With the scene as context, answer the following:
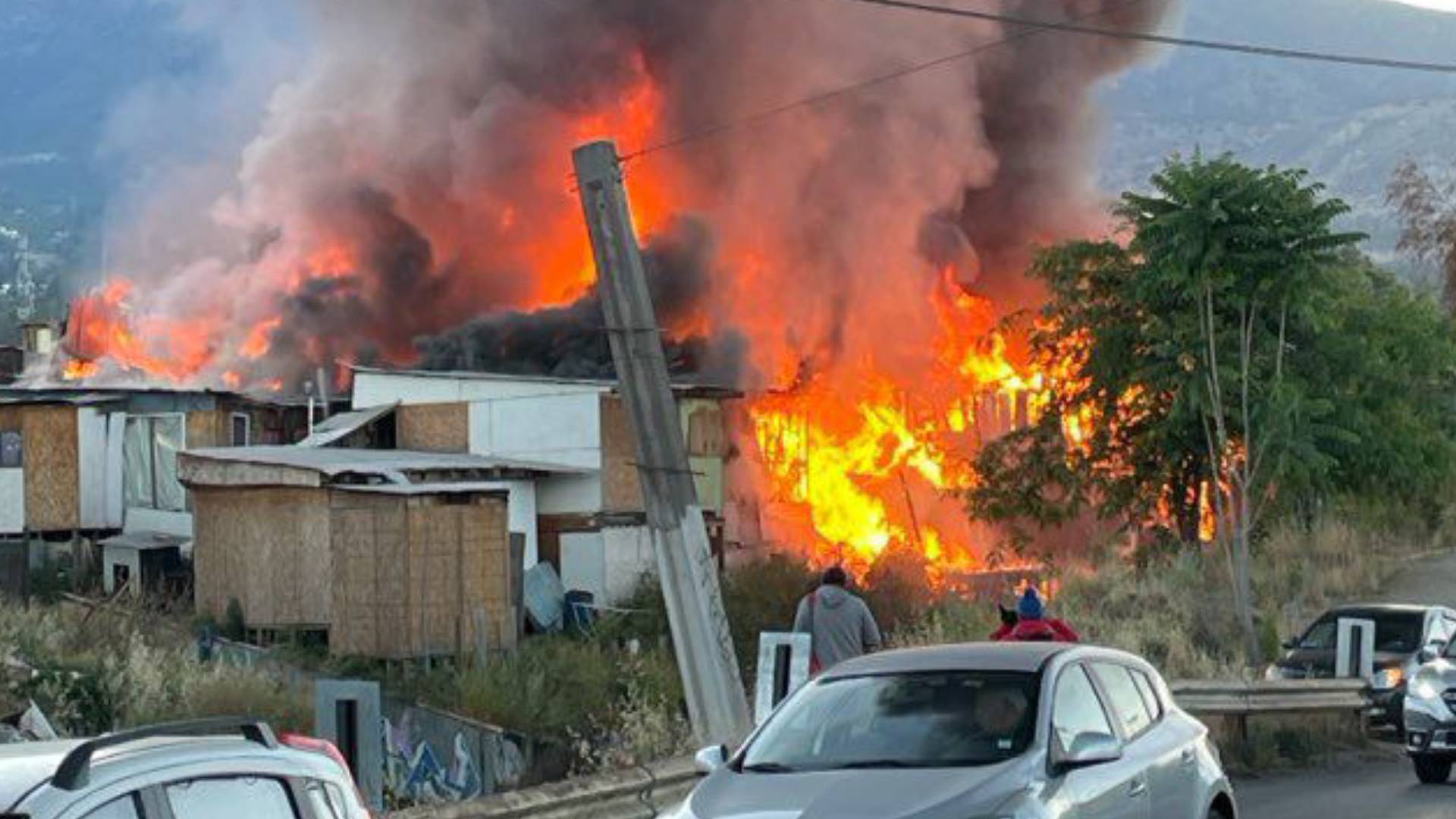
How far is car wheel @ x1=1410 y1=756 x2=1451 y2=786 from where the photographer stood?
17.9 meters

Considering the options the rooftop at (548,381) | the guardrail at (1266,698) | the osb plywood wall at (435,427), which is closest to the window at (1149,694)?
the guardrail at (1266,698)

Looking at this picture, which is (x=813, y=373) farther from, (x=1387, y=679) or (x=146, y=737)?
(x=146, y=737)

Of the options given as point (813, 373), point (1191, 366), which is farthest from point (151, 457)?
point (1191, 366)

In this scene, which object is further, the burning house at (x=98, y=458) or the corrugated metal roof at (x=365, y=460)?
the burning house at (x=98, y=458)

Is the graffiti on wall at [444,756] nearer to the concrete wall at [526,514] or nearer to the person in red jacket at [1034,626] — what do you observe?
the person in red jacket at [1034,626]

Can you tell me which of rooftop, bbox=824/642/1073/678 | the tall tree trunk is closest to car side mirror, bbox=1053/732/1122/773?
rooftop, bbox=824/642/1073/678

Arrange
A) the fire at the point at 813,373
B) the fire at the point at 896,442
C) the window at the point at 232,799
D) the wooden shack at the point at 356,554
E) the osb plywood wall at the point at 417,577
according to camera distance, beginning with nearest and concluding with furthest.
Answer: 1. the window at the point at 232,799
2. the osb plywood wall at the point at 417,577
3. the wooden shack at the point at 356,554
4. the fire at the point at 813,373
5. the fire at the point at 896,442

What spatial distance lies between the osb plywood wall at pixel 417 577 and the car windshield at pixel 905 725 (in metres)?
23.7

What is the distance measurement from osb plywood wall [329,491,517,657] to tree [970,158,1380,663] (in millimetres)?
9984

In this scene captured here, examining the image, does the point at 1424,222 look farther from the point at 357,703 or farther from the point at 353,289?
the point at 357,703

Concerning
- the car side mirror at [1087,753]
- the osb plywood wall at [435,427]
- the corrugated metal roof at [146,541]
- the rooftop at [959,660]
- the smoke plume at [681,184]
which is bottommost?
the car side mirror at [1087,753]

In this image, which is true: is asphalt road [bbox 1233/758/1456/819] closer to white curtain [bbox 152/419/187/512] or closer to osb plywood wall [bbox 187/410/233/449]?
white curtain [bbox 152/419/187/512]

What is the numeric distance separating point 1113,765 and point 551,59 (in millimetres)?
48901

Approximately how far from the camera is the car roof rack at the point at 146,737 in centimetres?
534
